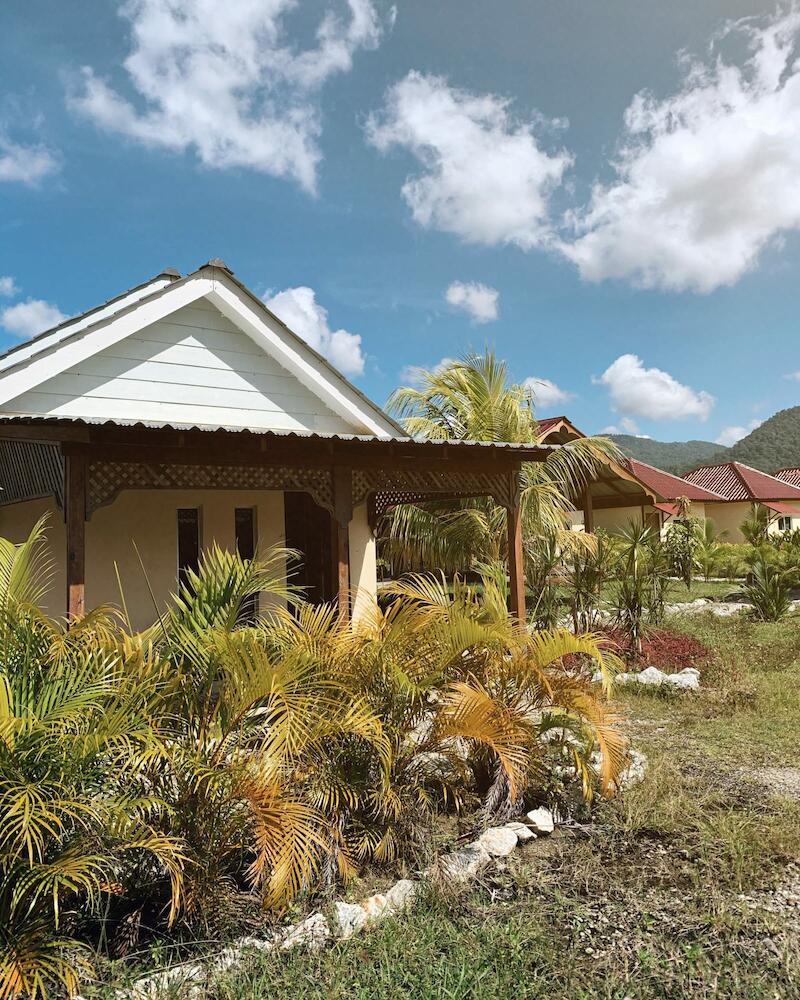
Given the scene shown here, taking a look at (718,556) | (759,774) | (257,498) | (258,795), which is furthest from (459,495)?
(718,556)

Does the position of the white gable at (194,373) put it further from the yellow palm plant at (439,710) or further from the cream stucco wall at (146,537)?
the yellow palm plant at (439,710)

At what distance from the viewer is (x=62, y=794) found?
3021 millimetres

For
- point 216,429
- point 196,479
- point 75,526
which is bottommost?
point 75,526

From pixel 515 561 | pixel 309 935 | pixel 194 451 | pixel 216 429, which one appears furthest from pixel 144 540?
pixel 309 935

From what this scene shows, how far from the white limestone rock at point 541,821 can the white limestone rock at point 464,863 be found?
498 millimetres

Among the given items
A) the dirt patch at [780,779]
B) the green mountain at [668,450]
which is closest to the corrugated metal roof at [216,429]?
the dirt patch at [780,779]

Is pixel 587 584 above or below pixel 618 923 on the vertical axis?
above

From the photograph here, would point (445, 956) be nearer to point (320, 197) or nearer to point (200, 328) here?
point (200, 328)

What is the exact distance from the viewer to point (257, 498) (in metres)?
9.70

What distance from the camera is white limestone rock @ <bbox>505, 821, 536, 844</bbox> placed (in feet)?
14.4

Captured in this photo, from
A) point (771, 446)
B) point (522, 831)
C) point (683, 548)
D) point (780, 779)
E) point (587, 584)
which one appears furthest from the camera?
point (771, 446)

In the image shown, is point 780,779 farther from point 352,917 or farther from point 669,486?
point 669,486

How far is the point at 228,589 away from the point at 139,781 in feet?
3.55

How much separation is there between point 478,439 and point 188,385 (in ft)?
22.6
